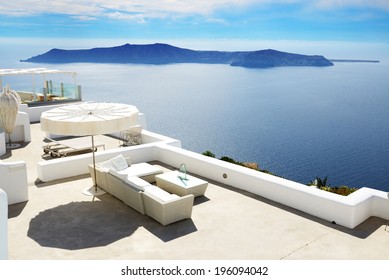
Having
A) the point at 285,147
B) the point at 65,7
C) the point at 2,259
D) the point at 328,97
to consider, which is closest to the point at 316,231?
the point at 2,259

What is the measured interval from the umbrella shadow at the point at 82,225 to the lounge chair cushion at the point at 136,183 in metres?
0.59

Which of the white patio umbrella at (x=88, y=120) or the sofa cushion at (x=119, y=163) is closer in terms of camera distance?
the white patio umbrella at (x=88, y=120)

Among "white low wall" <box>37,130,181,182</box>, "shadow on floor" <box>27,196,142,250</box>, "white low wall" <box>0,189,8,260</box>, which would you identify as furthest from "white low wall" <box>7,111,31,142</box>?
"white low wall" <box>0,189,8,260</box>

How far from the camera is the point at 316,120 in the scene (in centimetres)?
10438

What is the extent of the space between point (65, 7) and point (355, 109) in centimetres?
14799

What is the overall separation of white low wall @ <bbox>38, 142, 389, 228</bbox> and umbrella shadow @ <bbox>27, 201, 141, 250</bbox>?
6.92ft

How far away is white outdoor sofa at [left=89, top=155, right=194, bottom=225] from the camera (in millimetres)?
7516

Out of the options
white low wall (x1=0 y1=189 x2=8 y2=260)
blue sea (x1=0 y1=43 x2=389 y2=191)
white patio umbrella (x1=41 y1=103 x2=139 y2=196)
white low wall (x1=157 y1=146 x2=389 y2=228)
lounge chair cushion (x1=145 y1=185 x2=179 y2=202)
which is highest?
white patio umbrella (x1=41 y1=103 x2=139 y2=196)

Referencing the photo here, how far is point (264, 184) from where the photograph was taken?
8969 millimetres

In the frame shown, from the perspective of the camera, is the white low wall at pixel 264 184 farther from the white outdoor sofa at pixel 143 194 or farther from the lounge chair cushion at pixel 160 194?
the lounge chair cushion at pixel 160 194

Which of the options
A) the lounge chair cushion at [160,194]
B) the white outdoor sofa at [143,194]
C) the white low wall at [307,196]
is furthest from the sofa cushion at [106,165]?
the white low wall at [307,196]

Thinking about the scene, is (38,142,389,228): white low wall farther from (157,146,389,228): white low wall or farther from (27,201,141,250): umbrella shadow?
(27,201,141,250): umbrella shadow

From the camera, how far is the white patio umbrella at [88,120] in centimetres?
780

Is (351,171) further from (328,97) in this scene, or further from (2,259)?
(328,97)
